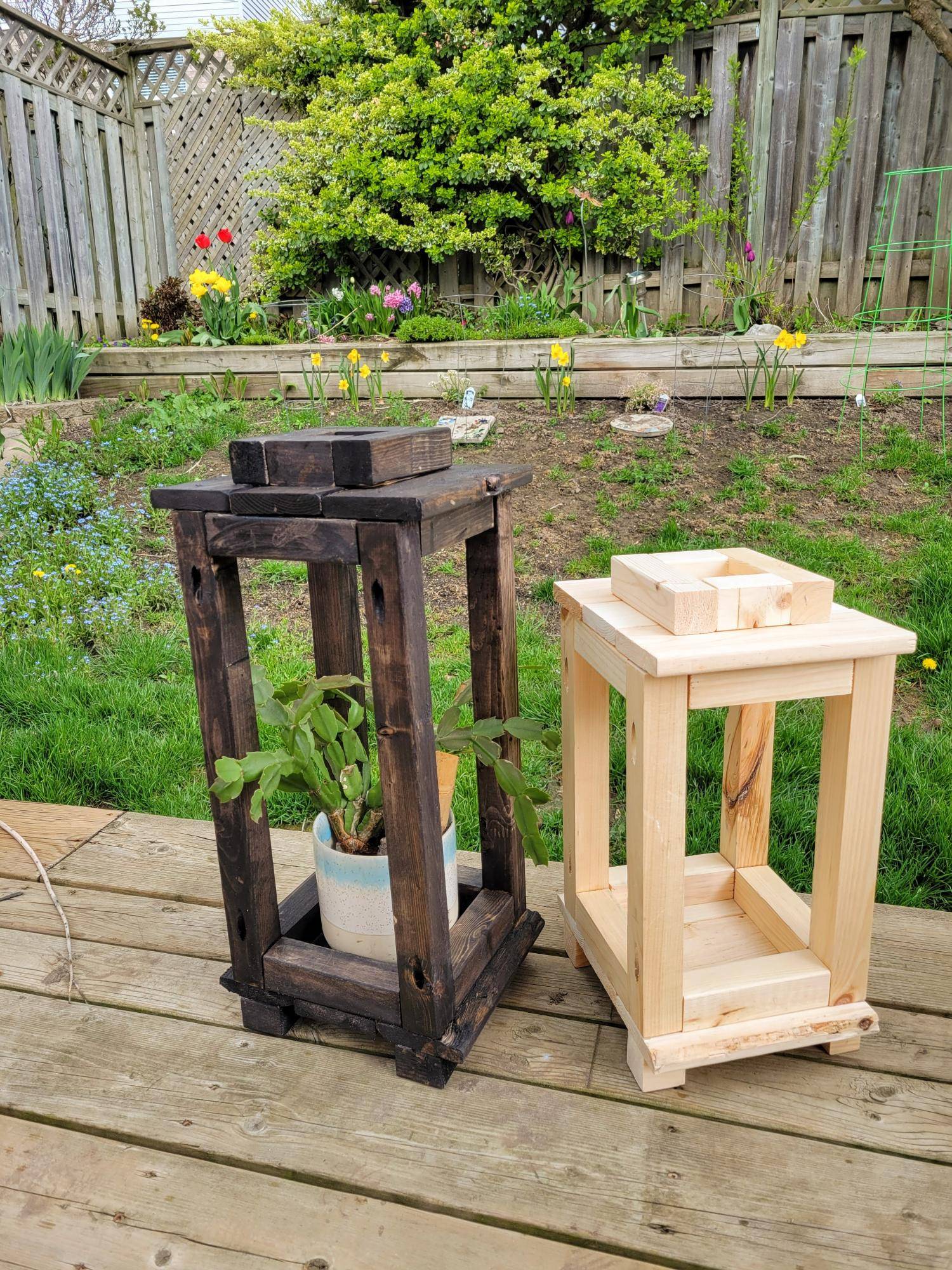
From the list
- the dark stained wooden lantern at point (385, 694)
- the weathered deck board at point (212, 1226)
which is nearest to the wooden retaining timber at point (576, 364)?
the dark stained wooden lantern at point (385, 694)

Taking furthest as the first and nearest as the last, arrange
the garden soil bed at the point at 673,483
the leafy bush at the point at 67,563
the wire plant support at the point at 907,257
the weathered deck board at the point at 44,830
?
the wire plant support at the point at 907,257
the garden soil bed at the point at 673,483
the leafy bush at the point at 67,563
the weathered deck board at the point at 44,830

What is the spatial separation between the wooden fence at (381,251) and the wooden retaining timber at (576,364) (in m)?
0.76

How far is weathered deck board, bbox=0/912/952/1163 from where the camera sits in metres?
1.17

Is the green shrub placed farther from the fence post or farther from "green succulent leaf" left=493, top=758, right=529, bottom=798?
"green succulent leaf" left=493, top=758, right=529, bottom=798

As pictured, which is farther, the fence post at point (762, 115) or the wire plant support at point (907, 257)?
the fence post at point (762, 115)

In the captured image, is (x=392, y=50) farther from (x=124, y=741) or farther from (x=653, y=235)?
(x=124, y=741)

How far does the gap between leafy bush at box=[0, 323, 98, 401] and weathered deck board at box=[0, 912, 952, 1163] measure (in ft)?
12.4

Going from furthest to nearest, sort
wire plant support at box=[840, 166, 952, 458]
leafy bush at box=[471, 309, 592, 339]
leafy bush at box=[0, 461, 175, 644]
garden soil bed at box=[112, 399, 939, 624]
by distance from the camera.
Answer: leafy bush at box=[471, 309, 592, 339] < wire plant support at box=[840, 166, 952, 458] < garden soil bed at box=[112, 399, 939, 624] < leafy bush at box=[0, 461, 175, 644]

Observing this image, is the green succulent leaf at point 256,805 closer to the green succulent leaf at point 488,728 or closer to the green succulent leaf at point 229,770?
the green succulent leaf at point 229,770

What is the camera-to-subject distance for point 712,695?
43.8 inches

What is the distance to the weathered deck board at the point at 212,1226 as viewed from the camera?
1.01 m

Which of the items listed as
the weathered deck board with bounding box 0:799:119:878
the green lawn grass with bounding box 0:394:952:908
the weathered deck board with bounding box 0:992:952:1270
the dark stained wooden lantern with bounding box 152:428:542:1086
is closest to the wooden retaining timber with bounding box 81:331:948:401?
the green lawn grass with bounding box 0:394:952:908

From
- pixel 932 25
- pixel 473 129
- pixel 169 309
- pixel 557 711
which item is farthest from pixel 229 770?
pixel 169 309

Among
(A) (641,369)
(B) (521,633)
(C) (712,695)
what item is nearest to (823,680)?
(C) (712,695)
